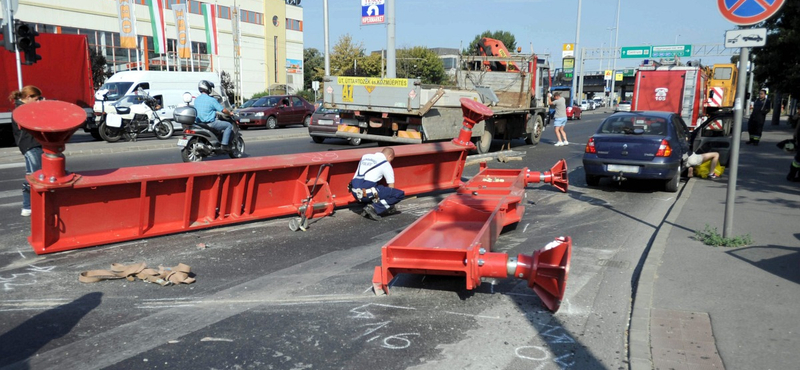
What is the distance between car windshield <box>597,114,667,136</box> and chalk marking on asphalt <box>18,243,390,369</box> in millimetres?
7064

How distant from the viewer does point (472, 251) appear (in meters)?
4.95

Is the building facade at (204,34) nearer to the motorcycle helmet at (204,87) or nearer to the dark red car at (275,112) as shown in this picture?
the dark red car at (275,112)

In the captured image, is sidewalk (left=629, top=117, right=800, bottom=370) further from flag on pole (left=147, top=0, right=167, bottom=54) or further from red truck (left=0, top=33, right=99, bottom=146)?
flag on pole (left=147, top=0, right=167, bottom=54)

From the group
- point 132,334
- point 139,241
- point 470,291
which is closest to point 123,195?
point 139,241

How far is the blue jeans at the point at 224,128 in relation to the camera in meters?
11.6

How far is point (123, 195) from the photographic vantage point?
6723 millimetres

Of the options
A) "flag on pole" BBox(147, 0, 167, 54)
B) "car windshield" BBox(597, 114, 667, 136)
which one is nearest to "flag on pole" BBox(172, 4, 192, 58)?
"flag on pole" BBox(147, 0, 167, 54)

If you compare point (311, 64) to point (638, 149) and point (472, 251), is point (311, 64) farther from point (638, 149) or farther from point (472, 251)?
point (472, 251)

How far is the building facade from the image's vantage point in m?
46.4

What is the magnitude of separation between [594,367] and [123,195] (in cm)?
520

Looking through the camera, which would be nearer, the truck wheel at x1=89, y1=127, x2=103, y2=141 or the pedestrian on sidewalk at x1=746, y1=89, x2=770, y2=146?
the truck wheel at x1=89, y1=127, x2=103, y2=141

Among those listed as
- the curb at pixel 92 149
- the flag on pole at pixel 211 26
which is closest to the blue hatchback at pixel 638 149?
the curb at pixel 92 149

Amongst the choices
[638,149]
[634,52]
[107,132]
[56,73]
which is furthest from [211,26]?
[634,52]

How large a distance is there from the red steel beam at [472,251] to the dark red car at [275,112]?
63.1ft
